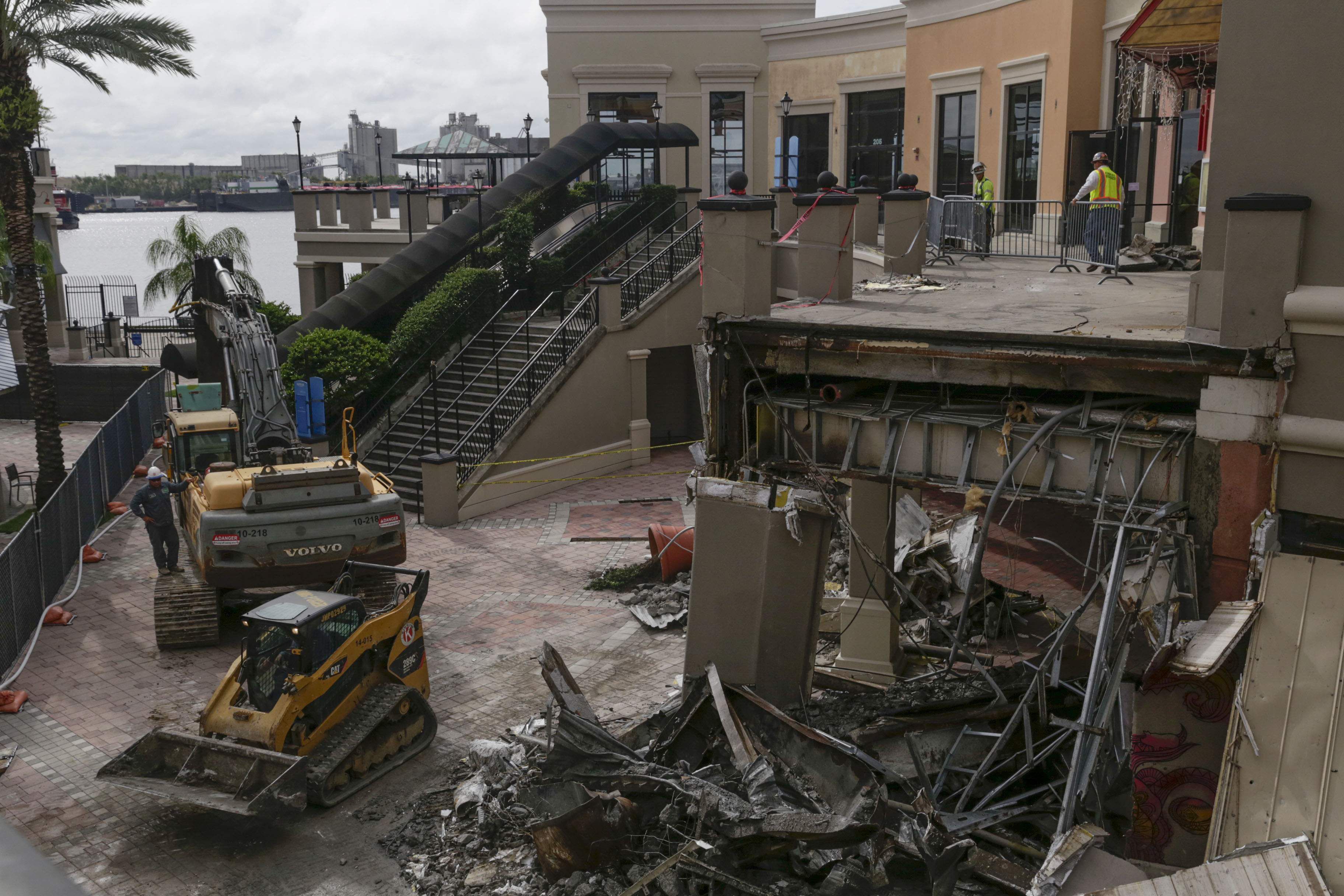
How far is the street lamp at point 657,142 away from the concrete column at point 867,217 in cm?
1256

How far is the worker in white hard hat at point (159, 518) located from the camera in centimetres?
1556

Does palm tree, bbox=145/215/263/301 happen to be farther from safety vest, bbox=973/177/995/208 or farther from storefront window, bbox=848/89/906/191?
safety vest, bbox=973/177/995/208

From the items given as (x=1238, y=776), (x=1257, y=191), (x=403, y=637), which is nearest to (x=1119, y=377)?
(x=1257, y=191)

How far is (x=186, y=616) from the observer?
1448cm

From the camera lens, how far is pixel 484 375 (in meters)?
25.1

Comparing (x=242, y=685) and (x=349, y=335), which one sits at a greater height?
(x=349, y=335)

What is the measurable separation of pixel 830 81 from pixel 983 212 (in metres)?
15.7

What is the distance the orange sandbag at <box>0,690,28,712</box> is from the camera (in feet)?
41.4

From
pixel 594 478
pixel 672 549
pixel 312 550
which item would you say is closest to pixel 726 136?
pixel 594 478

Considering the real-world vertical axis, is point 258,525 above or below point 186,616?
above

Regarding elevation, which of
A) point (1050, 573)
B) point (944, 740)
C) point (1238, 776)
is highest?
point (1238, 776)

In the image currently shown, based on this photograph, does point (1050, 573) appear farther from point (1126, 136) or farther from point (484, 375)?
point (484, 375)

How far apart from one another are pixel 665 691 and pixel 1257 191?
8101mm

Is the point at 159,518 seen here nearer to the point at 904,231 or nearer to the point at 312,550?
the point at 312,550
